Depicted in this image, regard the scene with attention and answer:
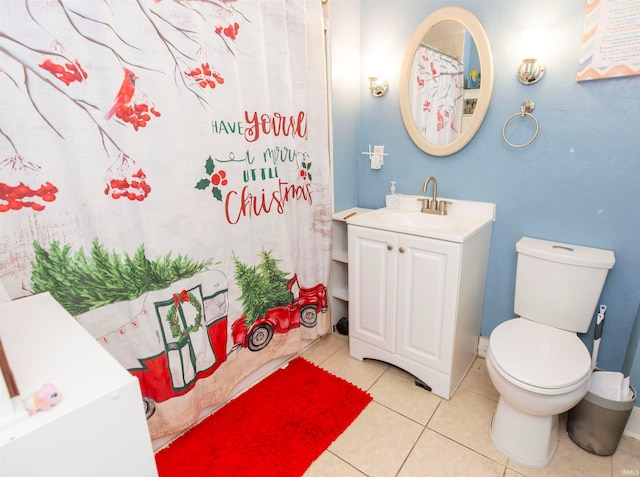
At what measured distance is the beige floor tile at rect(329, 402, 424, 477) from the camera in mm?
1442

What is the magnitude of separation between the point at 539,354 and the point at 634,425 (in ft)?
2.01

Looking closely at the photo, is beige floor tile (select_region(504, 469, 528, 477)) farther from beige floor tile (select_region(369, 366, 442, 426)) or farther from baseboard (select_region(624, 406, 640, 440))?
baseboard (select_region(624, 406, 640, 440))

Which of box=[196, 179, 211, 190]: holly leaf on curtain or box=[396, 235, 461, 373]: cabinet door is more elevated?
box=[196, 179, 211, 190]: holly leaf on curtain

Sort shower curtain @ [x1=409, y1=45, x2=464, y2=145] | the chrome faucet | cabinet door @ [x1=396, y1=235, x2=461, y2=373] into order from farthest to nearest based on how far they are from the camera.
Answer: the chrome faucet
shower curtain @ [x1=409, y1=45, x2=464, y2=145]
cabinet door @ [x1=396, y1=235, x2=461, y2=373]

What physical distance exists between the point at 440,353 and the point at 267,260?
1.02 meters

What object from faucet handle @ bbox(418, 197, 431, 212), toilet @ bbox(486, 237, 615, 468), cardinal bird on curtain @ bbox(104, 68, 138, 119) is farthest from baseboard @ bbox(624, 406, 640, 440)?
cardinal bird on curtain @ bbox(104, 68, 138, 119)

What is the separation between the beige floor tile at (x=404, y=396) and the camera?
1.72 m

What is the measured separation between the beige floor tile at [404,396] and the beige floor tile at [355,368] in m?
0.05

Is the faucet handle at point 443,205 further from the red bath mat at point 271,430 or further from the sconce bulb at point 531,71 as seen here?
the red bath mat at point 271,430

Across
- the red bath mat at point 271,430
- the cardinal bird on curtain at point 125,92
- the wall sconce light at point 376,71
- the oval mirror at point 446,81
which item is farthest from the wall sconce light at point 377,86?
the red bath mat at point 271,430

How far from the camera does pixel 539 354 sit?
56.6 inches

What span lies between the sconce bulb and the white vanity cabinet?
2.41ft

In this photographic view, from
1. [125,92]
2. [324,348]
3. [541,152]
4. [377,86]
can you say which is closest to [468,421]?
[324,348]

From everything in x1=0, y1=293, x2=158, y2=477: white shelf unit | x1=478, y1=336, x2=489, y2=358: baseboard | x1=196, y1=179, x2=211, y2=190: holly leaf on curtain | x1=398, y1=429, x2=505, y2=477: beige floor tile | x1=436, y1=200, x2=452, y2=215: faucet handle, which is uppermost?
x1=196, y1=179, x2=211, y2=190: holly leaf on curtain
